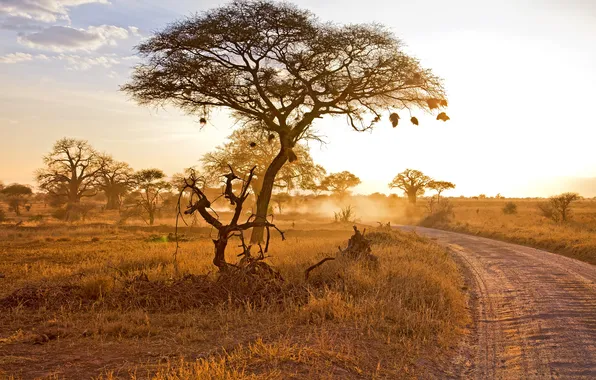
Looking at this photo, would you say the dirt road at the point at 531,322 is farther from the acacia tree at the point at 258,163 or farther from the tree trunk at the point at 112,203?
the tree trunk at the point at 112,203

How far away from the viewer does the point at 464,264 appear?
54.2ft

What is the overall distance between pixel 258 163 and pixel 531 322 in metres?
29.4

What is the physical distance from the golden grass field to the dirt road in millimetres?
510

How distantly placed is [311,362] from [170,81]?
615 inches

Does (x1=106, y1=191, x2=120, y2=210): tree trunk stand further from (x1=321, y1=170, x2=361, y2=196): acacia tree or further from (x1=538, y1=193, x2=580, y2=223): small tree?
(x1=538, y1=193, x2=580, y2=223): small tree

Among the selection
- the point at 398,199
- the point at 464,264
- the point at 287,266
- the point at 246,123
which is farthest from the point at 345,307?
the point at 398,199

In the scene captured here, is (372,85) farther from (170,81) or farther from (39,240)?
(39,240)

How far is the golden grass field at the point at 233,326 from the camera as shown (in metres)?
5.25

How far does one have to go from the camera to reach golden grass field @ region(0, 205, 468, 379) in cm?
525

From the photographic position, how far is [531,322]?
27.3 feet

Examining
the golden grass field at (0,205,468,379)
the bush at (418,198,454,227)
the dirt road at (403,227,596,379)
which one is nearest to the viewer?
the golden grass field at (0,205,468,379)

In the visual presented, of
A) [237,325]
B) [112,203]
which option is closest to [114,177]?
[112,203]

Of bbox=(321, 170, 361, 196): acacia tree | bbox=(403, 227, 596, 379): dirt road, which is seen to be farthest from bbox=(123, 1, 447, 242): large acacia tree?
bbox=(321, 170, 361, 196): acacia tree

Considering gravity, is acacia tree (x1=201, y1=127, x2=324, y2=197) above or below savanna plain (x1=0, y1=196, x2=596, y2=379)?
above
